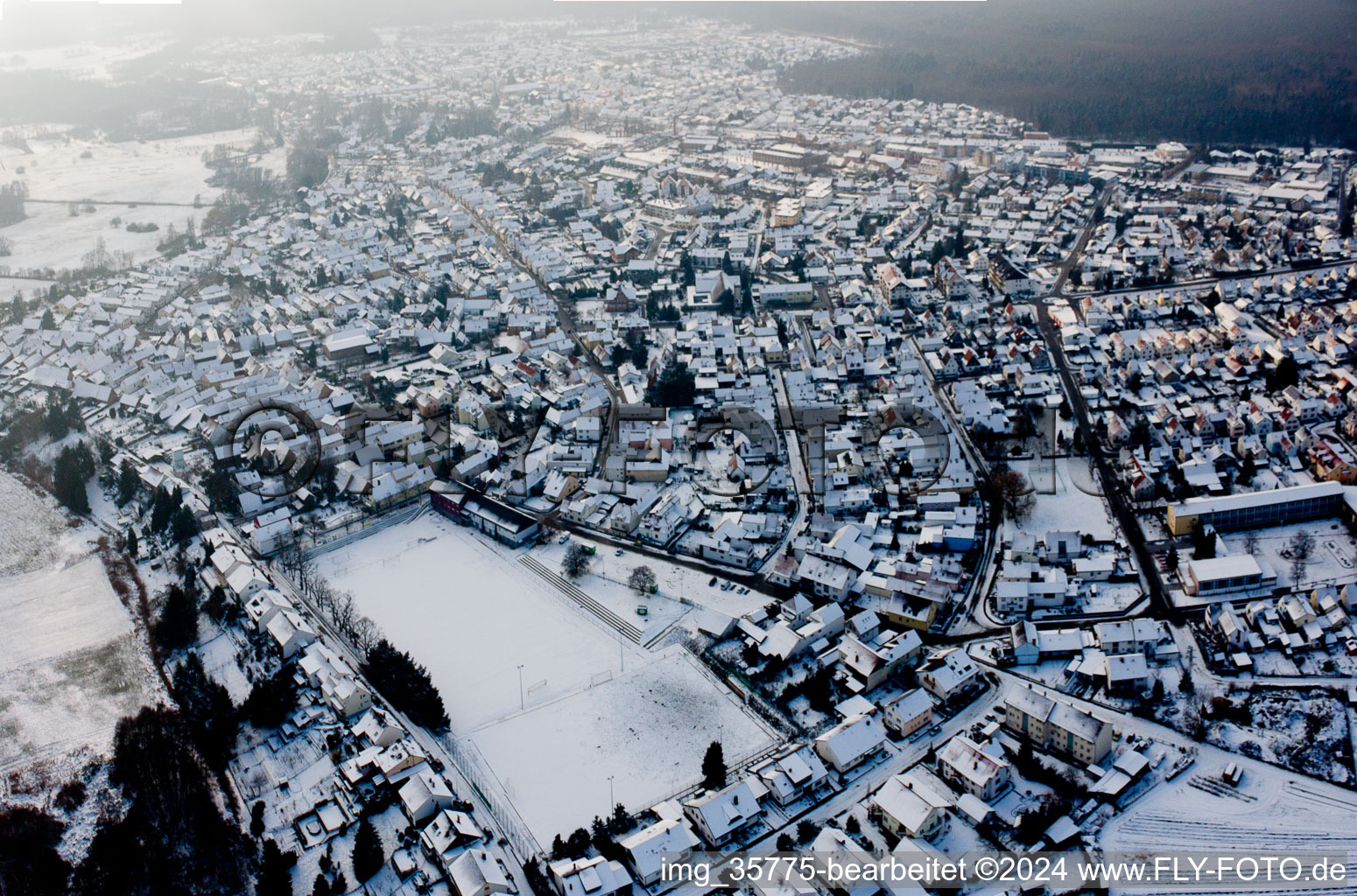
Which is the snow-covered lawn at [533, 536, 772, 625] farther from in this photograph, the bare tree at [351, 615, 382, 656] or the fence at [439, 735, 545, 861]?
the fence at [439, 735, 545, 861]

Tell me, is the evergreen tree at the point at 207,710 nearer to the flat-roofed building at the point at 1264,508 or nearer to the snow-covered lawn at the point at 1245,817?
the snow-covered lawn at the point at 1245,817

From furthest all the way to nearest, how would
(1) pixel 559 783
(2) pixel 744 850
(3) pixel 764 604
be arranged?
(3) pixel 764 604
(1) pixel 559 783
(2) pixel 744 850

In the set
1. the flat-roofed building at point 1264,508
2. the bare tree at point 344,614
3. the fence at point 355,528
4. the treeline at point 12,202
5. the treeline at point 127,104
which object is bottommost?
the bare tree at point 344,614

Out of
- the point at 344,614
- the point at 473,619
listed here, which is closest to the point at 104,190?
the point at 344,614

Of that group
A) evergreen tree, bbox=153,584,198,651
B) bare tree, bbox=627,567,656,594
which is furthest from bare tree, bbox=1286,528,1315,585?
evergreen tree, bbox=153,584,198,651

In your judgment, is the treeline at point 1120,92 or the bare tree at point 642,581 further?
the treeline at point 1120,92

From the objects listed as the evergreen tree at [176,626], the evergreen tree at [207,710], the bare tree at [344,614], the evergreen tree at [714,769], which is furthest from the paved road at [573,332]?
the evergreen tree at [714,769]

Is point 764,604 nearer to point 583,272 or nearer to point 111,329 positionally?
point 583,272

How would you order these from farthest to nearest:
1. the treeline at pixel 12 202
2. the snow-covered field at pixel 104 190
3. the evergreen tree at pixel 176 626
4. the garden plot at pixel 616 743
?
the treeline at pixel 12 202
the snow-covered field at pixel 104 190
the evergreen tree at pixel 176 626
the garden plot at pixel 616 743

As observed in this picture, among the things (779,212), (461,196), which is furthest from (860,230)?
(461,196)
